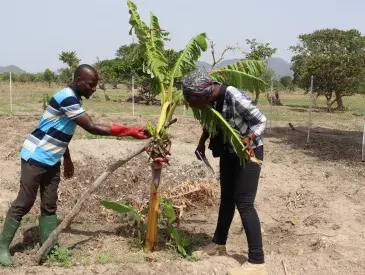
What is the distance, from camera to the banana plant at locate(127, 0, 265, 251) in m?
3.85

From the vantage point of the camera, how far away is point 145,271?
3832 millimetres

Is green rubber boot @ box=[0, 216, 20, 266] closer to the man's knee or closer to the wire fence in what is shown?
the man's knee

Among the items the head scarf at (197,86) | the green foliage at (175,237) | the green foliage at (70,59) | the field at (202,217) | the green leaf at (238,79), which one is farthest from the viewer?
the green foliage at (70,59)

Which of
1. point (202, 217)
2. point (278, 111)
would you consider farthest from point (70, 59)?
point (202, 217)

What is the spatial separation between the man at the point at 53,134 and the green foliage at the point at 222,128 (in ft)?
1.87

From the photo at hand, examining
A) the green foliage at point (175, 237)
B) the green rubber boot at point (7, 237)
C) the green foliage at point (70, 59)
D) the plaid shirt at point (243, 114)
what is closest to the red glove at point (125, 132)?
the plaid shirt at point (243, 114)

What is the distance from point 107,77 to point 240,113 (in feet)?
85.6

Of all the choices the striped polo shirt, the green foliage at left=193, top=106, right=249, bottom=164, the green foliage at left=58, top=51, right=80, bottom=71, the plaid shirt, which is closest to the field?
the striped polo shirt

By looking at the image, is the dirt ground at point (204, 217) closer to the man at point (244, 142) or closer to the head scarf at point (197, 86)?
the man at point (244, 142)

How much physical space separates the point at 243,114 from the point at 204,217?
230cm

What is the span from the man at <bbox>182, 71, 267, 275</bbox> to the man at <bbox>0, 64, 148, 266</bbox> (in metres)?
0.67

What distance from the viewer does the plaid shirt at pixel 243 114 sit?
3582mm

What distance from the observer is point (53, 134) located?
3.86 metres

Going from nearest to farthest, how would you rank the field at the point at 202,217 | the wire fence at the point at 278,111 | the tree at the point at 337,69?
the field at the point at 202,217
the wire fence at the point at 278,111
the tree at the point at 337,69
